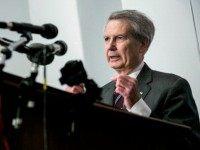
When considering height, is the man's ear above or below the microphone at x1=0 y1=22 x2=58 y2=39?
below

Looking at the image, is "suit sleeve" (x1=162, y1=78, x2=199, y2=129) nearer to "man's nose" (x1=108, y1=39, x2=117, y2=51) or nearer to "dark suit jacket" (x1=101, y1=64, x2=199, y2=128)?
"dark suit jacket" (x1=101, y1=64, x2=199, y2=128)

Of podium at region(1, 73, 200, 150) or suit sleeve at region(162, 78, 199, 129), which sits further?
suit sleeve at region(162, 78, 199, 129)

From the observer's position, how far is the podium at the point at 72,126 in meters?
0.96

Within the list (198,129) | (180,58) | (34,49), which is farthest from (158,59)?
(34,49)

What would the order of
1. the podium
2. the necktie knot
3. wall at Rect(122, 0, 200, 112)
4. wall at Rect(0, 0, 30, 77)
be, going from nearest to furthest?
1. the podium
2. the necktie knot
3. wall at Rect(122, 0, 200, 112)
4. wall at Rect(0, 0, 30, 77)

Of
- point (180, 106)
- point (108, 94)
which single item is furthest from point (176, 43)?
point (180, 106)

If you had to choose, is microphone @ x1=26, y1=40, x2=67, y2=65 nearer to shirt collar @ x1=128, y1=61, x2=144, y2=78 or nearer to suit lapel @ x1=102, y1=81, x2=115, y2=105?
suit lapel @ x1=102, y1=81, x2=115, y2=105

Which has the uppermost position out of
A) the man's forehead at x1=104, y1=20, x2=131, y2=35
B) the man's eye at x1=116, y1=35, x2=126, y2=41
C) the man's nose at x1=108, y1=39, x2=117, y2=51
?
the man's forehead at x1=104, y1=20, x2=131, y2=35

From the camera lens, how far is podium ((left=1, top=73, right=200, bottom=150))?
958 millimetres

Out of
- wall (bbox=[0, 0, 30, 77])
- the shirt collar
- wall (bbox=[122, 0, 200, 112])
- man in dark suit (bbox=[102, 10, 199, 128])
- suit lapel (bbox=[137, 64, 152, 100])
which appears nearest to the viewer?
man in dark suit (bbox=[102, 10, 199, 128])

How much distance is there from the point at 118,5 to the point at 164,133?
233 cm

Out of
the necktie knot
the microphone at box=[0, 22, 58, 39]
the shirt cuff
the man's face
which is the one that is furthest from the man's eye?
the microphone at box=[0, 22, 58, 39]

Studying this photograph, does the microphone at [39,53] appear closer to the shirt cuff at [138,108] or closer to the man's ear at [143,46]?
the shirt cuff at [138,108]

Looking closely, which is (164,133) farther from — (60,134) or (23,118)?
(23,118)
